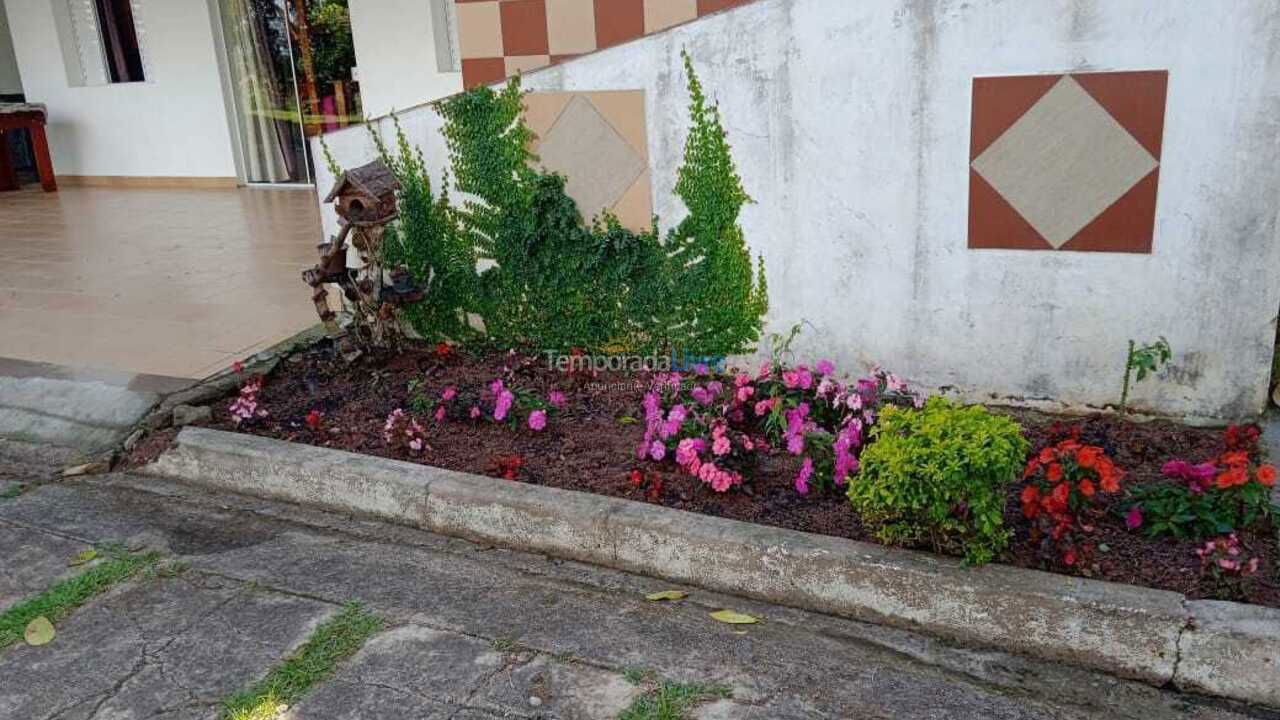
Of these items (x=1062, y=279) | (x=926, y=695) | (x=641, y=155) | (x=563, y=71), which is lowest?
(x=926, y=695)

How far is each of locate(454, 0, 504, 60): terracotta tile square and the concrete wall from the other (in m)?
1.26

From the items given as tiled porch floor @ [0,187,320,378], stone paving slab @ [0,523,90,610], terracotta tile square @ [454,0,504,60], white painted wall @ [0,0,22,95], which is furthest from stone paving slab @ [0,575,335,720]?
white painted wall @ [0,0,22,95]

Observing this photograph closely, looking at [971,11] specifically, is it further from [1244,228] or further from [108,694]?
[108,694]

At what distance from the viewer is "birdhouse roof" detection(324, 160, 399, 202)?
16.2 feet

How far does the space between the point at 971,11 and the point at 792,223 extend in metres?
1.10

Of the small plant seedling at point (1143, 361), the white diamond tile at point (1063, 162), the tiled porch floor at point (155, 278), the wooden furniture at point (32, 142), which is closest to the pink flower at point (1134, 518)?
the small plant seedling at point (1143, 361)

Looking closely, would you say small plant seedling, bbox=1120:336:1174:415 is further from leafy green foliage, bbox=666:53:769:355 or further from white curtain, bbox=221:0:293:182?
white curtain, bbox=221:0:293:182

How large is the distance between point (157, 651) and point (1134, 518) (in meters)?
3.09

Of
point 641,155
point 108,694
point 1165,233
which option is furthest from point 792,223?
point 108,694

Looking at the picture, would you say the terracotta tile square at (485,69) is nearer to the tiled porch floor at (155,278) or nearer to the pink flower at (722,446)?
the tiled porch floor at (155,278)

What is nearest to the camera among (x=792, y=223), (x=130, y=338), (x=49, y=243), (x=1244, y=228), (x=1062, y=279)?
(x=1244, y=228)

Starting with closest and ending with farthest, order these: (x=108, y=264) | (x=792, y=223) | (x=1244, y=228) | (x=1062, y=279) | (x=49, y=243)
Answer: (x=1244, y=228)
(x=1062, y=279)
(x=792, y=223)
(x=108, y=264)
(x=49, y=243)

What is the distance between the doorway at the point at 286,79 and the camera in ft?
36.8

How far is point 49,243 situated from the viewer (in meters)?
8.89
